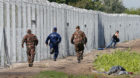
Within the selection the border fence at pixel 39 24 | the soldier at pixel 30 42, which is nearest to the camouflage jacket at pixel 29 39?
the soldier at pixel 30 42

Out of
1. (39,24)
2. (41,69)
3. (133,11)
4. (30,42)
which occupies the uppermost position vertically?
(133,11)

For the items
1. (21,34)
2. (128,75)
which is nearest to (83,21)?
(21,34)

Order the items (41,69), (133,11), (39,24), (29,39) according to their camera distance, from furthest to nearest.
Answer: (133,11) → (39,24) → (29,39) → (41,69)

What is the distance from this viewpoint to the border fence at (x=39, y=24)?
1588 cm

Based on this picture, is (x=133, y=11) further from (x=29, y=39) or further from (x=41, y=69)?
(x=41, y=69)

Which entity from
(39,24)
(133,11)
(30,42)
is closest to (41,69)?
(30,42)

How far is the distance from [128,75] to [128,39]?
27978 mm

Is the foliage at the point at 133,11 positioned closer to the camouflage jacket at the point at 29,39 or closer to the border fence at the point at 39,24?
the border fence at the point at 39,24

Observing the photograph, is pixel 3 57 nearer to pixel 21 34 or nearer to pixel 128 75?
pixel 21 34

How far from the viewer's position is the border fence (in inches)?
625

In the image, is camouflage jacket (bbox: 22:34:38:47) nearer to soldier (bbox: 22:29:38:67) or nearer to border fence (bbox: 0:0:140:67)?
soldier (bbox: 22:29:38:67)

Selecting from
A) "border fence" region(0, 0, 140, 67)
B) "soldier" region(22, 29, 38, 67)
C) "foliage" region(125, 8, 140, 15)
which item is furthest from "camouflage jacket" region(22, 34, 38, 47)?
"foliage" region(125, 8, 140, 15)

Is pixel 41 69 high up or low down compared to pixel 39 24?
down

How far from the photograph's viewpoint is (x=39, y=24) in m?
18.8
